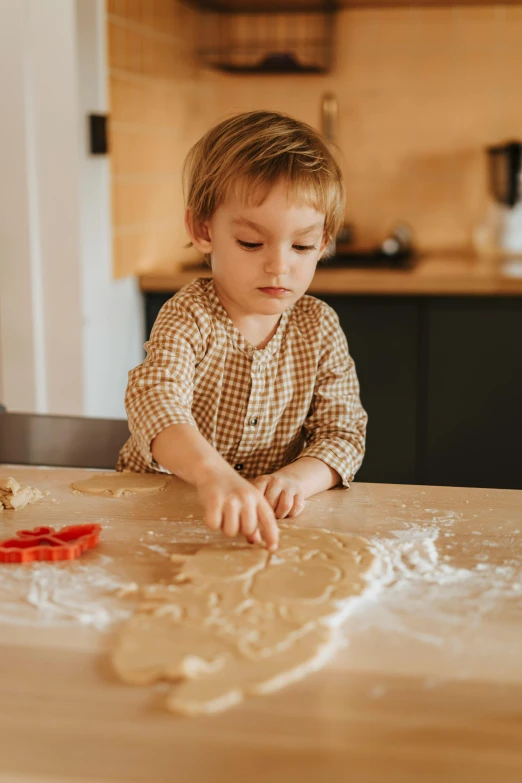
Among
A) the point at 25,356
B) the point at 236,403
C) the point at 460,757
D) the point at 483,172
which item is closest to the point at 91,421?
the point at 236,403

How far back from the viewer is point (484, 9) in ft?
9.04

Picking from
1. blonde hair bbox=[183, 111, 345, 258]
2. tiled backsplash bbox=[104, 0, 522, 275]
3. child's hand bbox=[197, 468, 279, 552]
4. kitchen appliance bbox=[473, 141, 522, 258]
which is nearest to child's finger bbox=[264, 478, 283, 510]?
child's hand bbox=[197, 468, 279, 552]

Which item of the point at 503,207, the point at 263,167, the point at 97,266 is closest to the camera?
the point at 263,167

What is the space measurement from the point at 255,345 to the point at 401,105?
6.17 feet

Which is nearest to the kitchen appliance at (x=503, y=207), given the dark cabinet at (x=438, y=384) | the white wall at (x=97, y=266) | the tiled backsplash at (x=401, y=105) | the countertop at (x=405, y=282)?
the tiled backsplash at (x=401, y=105)

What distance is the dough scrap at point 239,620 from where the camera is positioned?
589 mm

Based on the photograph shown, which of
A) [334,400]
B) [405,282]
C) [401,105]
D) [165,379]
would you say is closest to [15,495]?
[165,379]

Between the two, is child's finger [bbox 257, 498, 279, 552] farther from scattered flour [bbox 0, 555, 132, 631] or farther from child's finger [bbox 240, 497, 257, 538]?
scattered flour [bbox 0, 555, 132, 631]

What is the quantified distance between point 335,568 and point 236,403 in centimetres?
48

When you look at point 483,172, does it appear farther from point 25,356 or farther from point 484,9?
point 25,356

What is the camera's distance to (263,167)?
1.07m

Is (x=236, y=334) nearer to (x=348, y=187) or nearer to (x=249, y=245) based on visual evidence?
(x=249, y=245)

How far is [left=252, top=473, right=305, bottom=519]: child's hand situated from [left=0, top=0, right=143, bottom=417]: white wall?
3.60ft

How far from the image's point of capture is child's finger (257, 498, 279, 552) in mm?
816
